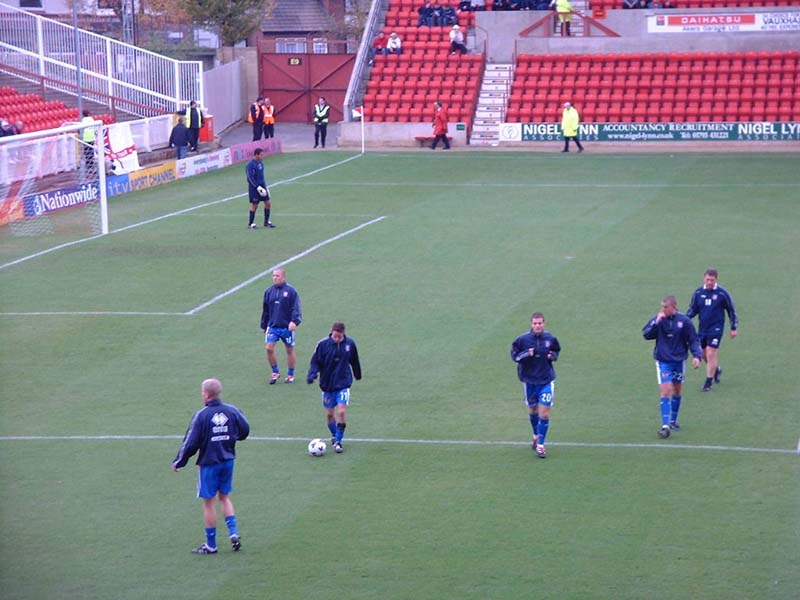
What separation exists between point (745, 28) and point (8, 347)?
1527 inches

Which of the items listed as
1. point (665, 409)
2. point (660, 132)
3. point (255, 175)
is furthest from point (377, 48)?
point (665, 409)

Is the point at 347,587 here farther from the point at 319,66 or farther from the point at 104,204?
the point at 319,66

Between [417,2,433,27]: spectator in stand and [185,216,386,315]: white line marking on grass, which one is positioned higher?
[417,2,433,27]: spectator in stand

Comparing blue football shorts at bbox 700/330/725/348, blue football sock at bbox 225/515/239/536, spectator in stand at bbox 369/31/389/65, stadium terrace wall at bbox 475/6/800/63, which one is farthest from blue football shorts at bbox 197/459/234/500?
spectator in stand at bbox 369/31/389/65

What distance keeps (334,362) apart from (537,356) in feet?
7.66

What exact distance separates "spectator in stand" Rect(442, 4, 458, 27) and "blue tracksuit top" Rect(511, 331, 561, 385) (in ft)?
135

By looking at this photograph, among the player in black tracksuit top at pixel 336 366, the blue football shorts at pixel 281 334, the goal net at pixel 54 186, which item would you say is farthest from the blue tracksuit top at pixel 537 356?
the goal net at pixel 54 186

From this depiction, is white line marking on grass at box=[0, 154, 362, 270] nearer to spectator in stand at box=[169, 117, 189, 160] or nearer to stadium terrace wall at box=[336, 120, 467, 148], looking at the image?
spectator in stand at box=[169, 117, 189, 160]

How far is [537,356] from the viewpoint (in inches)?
553

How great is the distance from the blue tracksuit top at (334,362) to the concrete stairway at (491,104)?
34.9 metres

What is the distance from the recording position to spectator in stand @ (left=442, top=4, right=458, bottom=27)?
5331 centimetres

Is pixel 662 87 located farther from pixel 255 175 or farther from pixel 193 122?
pixel 255 175

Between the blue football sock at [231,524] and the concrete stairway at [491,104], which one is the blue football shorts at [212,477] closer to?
the blue football sock at [231,524]

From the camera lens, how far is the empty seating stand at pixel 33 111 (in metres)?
39.2
